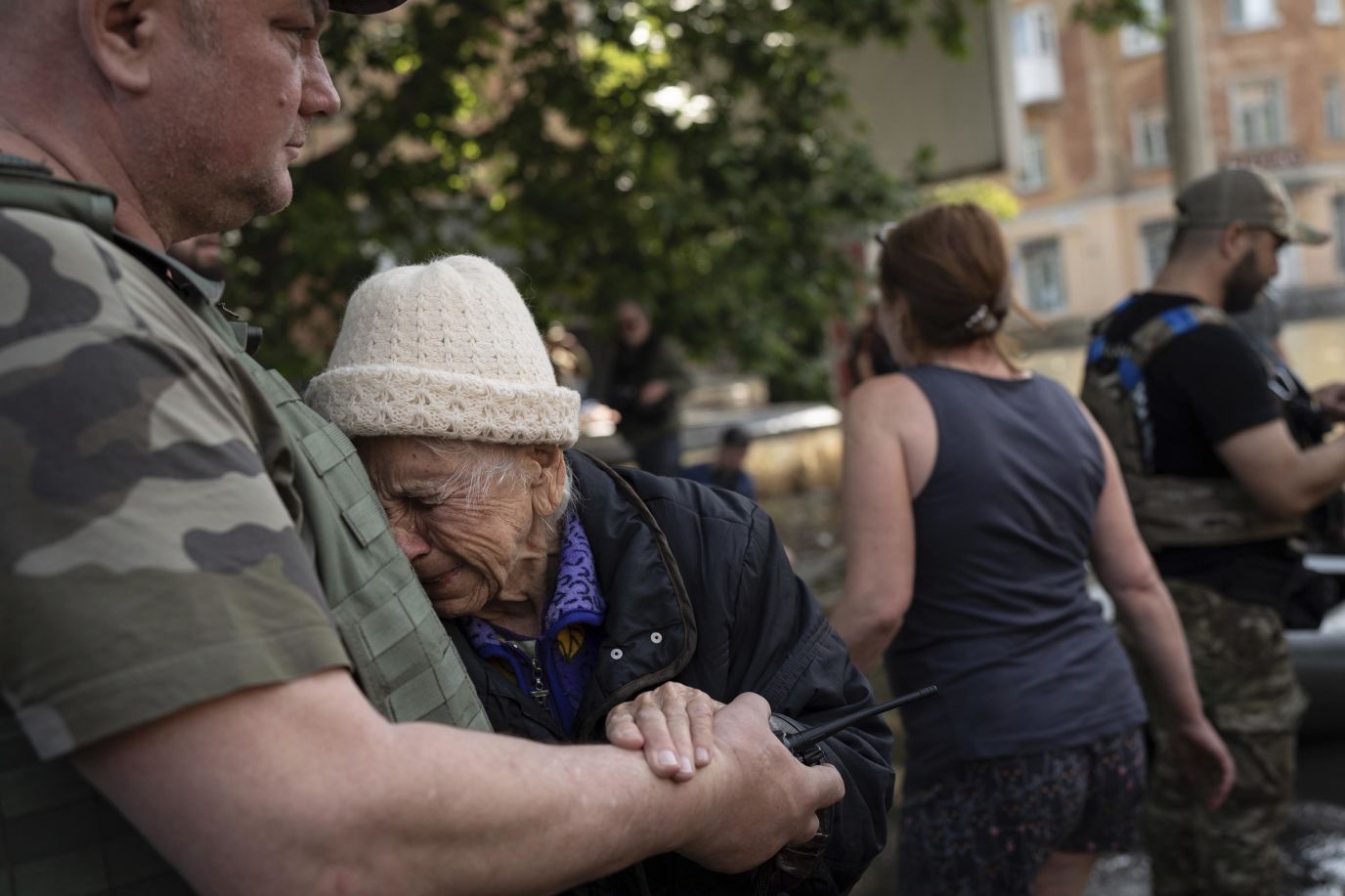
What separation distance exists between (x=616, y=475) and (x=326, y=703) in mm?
968

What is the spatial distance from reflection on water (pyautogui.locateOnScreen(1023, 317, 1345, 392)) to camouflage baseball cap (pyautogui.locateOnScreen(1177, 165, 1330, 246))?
20152 millimetres

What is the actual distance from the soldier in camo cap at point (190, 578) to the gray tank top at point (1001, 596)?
5.83ft

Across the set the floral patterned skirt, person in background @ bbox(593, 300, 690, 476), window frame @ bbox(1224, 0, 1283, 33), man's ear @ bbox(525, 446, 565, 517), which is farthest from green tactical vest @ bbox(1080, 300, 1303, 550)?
window frame @ bbox(1224, 0, 1283, 33)

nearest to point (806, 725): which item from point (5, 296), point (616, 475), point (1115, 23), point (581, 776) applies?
point (616, 475)

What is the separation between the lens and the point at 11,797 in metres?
1.24

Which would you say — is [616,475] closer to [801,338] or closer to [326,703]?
[326,703]

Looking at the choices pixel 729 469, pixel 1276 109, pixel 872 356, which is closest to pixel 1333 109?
pixel 1276 109

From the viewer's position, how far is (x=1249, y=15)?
40938 mm

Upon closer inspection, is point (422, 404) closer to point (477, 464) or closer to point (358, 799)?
point (477, 464)

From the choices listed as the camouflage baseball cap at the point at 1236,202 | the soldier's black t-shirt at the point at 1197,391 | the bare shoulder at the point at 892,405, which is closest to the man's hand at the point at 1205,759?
the soldier's black t-shirt at the point at 1197,391

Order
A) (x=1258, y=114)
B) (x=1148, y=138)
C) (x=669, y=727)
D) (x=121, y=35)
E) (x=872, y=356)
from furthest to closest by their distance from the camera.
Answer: (x=1148, y=138) → (x=1258, y=114) → (x=872, y=356) → (x=669, y=727) → (x=121, y=35)

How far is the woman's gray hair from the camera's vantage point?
1822mm

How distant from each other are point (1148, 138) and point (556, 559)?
146ft

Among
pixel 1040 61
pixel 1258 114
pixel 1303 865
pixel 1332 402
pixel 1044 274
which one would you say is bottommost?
pixel 1044 274
